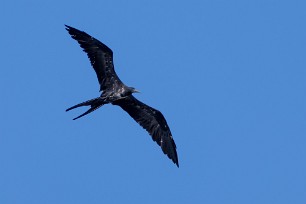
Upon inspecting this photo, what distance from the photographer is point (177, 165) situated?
23.1m

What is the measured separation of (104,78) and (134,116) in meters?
2.21

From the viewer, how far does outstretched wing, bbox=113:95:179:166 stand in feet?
76.9

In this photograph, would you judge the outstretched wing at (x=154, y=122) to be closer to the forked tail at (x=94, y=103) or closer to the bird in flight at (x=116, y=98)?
the bird in flight at (x=116, y=98)

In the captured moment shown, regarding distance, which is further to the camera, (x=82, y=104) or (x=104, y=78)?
(x=104, y=78)

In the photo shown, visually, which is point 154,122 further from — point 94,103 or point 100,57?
point 100,57

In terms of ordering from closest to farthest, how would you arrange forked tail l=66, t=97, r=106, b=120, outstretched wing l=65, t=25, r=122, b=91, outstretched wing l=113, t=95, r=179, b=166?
forked tail l=66, t=97, r=106, b=120, outstretched wing l=65, t=25, r=122, b=91, outstretched wing l=113, t=95, r=179, b=166

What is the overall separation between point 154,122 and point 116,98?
2.31 m

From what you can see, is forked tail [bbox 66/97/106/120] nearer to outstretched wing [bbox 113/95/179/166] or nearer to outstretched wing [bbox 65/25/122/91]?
outstretched wing [bbox 65/25/122/91]

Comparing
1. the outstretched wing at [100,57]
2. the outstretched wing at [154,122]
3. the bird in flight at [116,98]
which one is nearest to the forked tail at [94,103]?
the bird in flight at [116,98]

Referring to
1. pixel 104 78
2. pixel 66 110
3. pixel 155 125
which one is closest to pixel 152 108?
pixel 155 125

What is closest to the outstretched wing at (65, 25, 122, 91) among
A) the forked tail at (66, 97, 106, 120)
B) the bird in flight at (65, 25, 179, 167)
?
the bird in flight at (65, 25, 179, 167)

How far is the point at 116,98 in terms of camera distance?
2238cm

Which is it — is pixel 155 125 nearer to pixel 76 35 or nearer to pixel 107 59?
pixel 107 59

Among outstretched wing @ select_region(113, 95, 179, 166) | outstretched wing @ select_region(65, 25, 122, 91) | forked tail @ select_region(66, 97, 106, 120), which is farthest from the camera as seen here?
outstretched wing @ select_region(113, 95, 179, 166)
